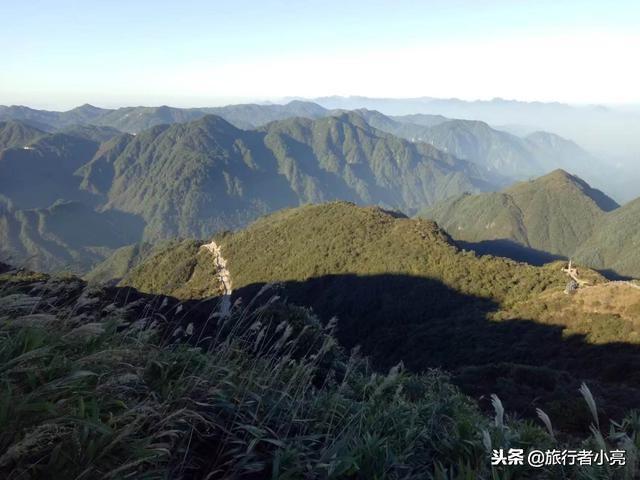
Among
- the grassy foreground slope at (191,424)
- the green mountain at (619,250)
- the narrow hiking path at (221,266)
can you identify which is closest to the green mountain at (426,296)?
the narrow hiking path at (221,266)

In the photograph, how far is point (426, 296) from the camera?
58.0 meters

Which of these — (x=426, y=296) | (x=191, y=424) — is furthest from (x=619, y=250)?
(x=191, y=424)

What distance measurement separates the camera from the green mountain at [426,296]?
27.0 m

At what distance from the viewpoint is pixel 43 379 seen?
119 inches

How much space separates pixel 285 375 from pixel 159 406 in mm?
1848

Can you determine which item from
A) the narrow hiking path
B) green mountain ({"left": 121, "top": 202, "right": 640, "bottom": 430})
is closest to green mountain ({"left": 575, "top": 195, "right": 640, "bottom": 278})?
green mountain ({"left": 121, "top": 202, "right": 640, "bottom": 430})

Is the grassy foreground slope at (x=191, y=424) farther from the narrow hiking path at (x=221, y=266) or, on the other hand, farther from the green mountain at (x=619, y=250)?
the green mountain at (x=619, y=250)

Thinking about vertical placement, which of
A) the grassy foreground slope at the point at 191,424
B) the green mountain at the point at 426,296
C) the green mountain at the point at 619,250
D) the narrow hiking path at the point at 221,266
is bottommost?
the green mountain at the point at 619,250

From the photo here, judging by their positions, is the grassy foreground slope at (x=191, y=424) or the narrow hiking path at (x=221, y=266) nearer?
the grassy foreground slope at (x=191, y=424)

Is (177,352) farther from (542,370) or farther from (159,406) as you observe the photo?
(542,370)

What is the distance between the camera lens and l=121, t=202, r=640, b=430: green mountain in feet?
88.7

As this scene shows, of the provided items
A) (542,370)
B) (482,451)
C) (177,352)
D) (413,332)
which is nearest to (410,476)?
(482,451)

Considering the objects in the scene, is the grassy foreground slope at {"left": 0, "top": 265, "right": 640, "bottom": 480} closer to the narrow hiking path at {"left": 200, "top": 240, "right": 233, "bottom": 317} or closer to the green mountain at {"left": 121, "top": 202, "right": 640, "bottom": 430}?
the green mountain at {"left": 121, "top": 202, "right": 640, "bottom": 430}

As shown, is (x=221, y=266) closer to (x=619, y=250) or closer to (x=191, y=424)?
(x=191, y=424)
